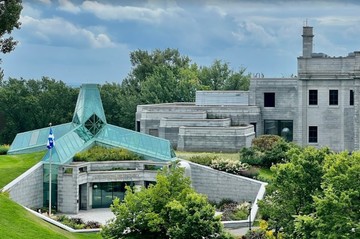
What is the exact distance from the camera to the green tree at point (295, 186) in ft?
107

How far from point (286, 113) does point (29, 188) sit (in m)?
25.0

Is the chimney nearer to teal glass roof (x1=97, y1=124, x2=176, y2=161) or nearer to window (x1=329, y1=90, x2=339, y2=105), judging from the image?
window (x1=329, y1=90, x2=339, y2=105)

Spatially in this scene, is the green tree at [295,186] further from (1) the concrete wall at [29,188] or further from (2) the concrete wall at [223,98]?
(2) the concrete wall at [223,98]

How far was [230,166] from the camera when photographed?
51.7m

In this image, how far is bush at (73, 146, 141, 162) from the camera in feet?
169

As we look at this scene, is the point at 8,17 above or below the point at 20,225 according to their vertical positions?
above

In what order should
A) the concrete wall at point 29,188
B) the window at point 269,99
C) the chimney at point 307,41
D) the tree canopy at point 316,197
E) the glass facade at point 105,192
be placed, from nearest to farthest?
the tree canopy at point 316,197
the concrete wall at point 29,188
the glass facade at point 105,192
the chimney at point 307,41
the window at point 269,99

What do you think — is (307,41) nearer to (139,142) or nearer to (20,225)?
→ (139,142)

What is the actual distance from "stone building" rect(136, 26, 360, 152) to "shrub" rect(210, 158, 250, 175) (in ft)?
18.9

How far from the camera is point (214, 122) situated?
59.2 m

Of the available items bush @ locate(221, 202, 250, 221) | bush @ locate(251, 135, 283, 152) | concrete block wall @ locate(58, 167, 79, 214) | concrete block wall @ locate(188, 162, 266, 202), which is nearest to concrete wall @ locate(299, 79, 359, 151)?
bush @ locate(251, 135, 283, 152)

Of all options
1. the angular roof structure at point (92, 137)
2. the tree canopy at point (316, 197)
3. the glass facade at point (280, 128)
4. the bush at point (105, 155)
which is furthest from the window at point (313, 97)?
the tree canopy at point (316, 197)

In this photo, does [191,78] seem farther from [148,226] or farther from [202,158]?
[148,226]

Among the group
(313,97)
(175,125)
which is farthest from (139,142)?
(313,97)
